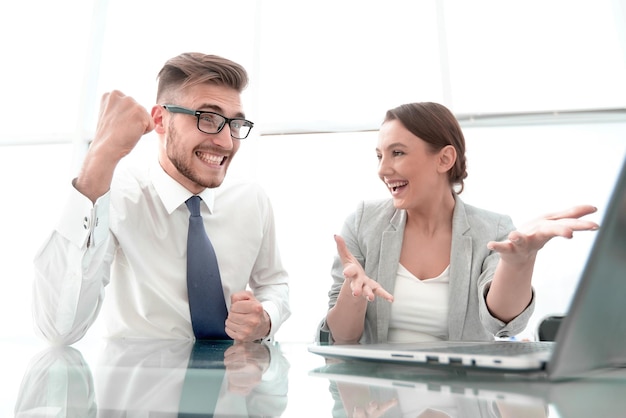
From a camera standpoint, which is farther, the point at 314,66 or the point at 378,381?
the point at 314,66

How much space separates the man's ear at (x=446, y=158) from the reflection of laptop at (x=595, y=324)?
1.35 meters

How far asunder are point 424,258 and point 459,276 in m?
Answer: 0.17

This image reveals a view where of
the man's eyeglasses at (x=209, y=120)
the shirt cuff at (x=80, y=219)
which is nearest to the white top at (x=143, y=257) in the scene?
the shirt cuff at (x=80, y=219)

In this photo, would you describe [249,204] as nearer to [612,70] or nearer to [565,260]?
[565,260]

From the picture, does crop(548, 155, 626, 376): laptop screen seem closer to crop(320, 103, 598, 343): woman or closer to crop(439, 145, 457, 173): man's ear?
crop(320, 103, 598, 343): woman

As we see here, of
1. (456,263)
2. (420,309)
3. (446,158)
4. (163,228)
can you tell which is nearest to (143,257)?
(163,228)

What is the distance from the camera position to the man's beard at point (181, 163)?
5.76ft

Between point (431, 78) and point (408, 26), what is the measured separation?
1.70 ft

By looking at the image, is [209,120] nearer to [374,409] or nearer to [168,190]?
[168,190]

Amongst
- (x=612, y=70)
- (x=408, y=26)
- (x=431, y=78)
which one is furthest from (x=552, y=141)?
(x=408, y=26)

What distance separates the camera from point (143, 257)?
163 cm

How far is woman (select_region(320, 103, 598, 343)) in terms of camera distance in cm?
135

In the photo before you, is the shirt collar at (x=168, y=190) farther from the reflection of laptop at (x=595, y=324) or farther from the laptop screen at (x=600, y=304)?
the laptop screen at (x=600, y=304)

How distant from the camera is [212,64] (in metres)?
1.85
